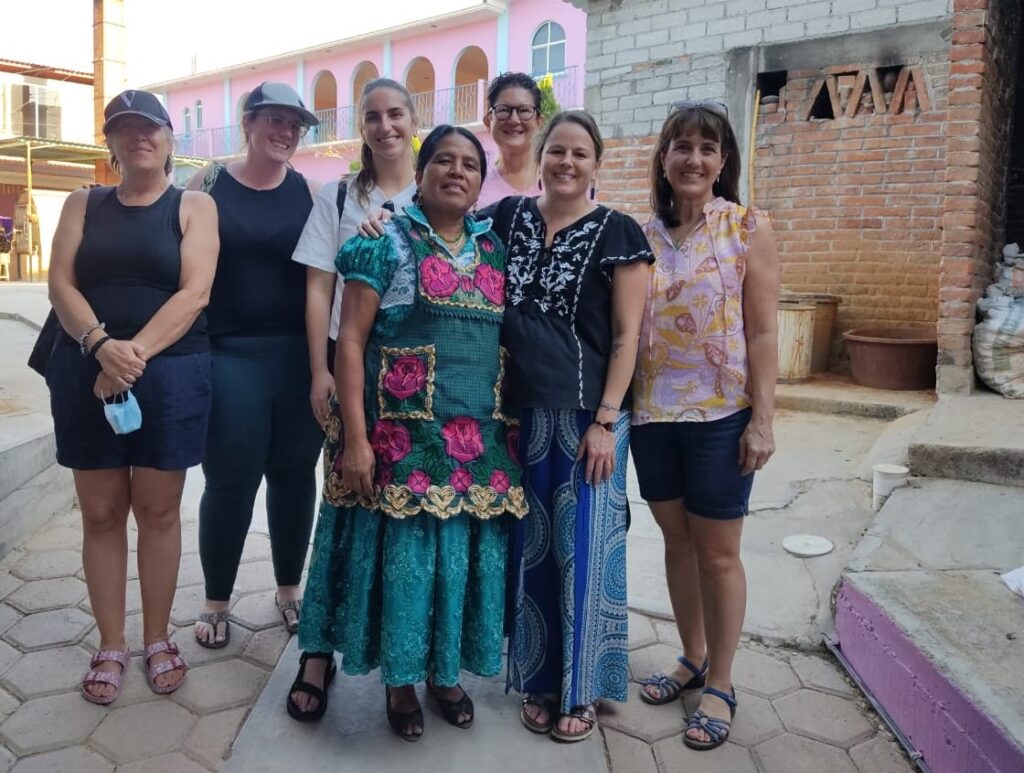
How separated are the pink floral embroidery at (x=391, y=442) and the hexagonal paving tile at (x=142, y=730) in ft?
3.20

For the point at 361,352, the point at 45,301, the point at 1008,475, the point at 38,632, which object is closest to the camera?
the point at 361,352

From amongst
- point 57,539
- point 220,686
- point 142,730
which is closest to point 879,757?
point 220,686

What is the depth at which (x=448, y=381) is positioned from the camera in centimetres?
215

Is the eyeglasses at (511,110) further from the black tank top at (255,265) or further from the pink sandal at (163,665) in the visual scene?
the pink sandal at (163,665)

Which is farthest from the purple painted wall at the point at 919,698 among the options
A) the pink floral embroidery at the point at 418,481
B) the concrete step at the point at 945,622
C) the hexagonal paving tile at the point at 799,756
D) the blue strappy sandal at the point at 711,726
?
the pink floral embroidery at the point at 418,481

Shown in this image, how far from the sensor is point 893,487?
375 cm

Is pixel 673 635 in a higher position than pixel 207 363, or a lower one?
lower

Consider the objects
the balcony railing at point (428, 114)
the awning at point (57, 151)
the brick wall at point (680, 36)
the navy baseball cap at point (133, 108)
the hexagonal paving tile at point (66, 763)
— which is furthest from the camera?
the balcony railing at point (428, 114)

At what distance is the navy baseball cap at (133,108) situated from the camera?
2354 millimetres

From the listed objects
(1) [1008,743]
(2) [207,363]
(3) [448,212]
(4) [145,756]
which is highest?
(3) [448,212]

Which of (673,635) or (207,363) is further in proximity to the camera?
(673,635)

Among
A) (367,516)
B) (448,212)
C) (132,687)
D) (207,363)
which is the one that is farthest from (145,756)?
(448,212)

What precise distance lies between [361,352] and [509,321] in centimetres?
40

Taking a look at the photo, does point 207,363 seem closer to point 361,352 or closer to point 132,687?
point 361,352
